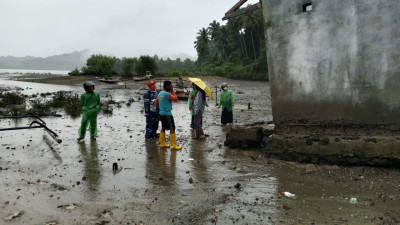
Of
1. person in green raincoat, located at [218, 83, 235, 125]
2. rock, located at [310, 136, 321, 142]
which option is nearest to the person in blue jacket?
person in green raincoat, located at [218, 83, 235, 125]

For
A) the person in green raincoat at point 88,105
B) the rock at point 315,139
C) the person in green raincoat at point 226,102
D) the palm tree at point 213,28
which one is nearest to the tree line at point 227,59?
the palm tree at point 213,28

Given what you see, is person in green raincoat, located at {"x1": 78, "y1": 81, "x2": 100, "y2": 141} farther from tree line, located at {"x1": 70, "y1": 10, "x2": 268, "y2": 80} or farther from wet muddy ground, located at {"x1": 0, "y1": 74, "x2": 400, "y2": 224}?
tree line, located at {"x1": 70, "y1": 10, "x2": 268, "y2": 80}

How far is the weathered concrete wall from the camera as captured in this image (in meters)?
5.30

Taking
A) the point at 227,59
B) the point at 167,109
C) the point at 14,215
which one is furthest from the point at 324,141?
the point at 227,59

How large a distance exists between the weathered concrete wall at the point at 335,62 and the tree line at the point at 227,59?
35.6 metres

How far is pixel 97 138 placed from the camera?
8.85m

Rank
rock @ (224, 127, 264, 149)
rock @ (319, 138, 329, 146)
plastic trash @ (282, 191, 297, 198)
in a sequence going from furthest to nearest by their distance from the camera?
rock @ (224, 127, 264, 149) → rock @ (319, 138, 329, 146) → plastic trash @ (282, 191, 297, 198)

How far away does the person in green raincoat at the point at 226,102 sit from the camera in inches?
412

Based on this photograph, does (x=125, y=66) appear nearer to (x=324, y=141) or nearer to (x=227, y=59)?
(x=227, y=59)

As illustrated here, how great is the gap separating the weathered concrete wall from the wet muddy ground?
1028 millimetres

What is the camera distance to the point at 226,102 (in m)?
10.5

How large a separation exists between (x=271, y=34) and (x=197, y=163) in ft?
9.93

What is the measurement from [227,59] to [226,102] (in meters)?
52.7

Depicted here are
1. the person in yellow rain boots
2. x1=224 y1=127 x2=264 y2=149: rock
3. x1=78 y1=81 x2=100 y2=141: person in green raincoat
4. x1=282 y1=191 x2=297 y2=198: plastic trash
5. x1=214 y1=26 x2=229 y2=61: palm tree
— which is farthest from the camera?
x1=214 y1=26 x2=229 y2=61: palm tree
